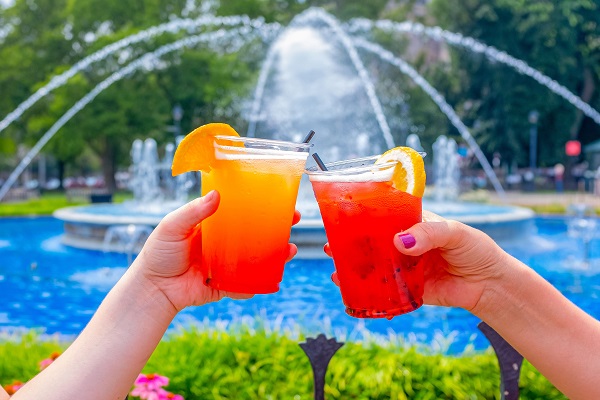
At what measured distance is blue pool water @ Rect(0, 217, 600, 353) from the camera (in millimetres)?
6199

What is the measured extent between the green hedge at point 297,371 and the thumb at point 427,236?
191cm

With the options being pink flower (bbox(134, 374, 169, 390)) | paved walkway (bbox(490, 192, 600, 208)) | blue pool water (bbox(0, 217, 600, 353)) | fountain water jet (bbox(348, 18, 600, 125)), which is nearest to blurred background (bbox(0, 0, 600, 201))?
fountain water jet (bbox(348, 18, 600, 125))

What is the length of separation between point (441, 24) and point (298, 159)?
41.1m

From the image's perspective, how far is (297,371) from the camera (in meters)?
3.75

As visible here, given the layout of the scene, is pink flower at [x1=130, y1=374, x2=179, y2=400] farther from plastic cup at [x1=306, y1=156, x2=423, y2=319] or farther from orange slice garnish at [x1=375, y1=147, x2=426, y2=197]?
orange slice garnish at [x1=375, y1=147, x2=426, y2=197]

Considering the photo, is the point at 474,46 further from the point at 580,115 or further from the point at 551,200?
the point at 580,115

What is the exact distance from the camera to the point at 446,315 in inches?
273

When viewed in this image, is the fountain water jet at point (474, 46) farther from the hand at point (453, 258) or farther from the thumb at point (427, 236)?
the thumb at point (427, 236)

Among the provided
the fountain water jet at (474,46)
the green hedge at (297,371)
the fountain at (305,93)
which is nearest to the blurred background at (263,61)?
the fountain at (305,93)

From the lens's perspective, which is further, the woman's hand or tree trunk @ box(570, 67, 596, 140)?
tree trunk @ box(570, 67, 596, 140)

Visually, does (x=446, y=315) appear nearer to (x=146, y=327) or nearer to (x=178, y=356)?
(x=178, y=356)

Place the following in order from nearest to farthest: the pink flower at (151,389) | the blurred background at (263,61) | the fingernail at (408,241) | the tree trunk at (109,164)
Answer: the fingernail at (408,241), the pink flower at (151,389), the blurred background at (263,61), the tree trunk at (109,164)

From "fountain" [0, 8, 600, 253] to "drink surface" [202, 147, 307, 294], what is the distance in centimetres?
1007

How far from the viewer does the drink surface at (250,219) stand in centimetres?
177
